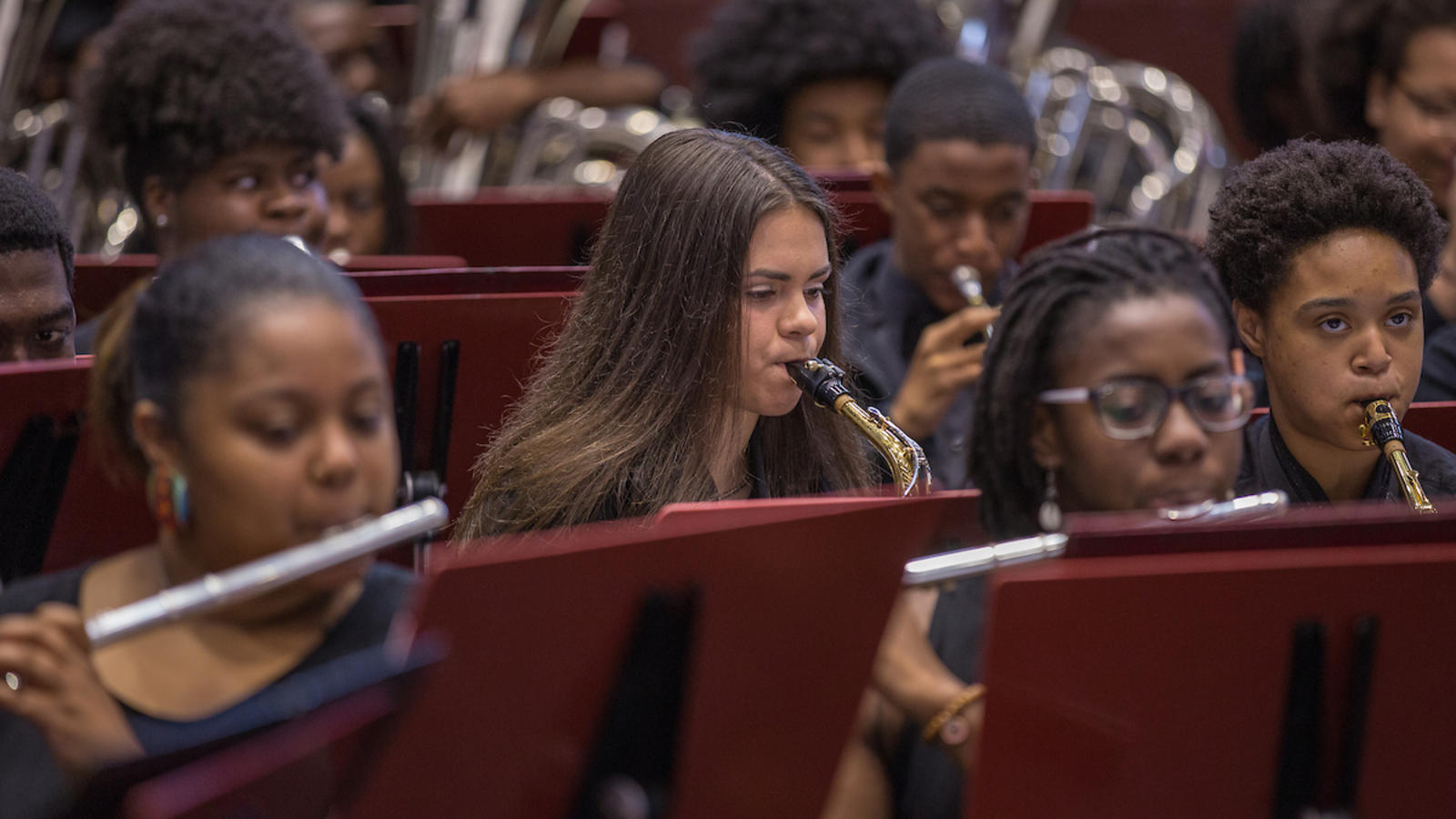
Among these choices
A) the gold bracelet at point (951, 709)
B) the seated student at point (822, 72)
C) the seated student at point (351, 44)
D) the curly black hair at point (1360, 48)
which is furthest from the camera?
the seated student at point (351, 44)

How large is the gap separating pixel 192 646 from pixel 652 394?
72 cm

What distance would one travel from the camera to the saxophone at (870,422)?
201 cm

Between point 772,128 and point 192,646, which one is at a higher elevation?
point 772,128

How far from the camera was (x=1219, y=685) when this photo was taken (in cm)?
132

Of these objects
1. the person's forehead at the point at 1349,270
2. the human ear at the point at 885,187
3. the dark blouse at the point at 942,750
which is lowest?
the dark blouse at the point at 942,750

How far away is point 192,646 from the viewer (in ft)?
4.57

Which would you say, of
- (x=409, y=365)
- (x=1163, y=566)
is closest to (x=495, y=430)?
(x=409, y=365)

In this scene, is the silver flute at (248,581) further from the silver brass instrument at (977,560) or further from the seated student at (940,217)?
the seated student at (940,217)

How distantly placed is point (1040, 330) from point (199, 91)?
1654mm

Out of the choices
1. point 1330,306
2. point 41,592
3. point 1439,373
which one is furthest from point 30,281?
point 1439,373

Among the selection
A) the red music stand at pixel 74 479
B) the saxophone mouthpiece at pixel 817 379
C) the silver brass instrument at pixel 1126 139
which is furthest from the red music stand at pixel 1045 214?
the red music stand at pixel 74 479

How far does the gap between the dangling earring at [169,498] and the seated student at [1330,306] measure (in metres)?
1.20

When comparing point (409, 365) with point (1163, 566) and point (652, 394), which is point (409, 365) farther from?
point (1163, 566)

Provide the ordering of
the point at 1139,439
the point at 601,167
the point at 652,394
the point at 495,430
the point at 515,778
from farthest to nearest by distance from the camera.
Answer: the point at 601,167
the point at 495,430
the point at 652,394
the point at 1139,439
the point at 515,778
